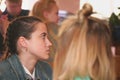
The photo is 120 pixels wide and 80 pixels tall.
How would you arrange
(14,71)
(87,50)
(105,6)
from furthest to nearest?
1. (105,6)
2. (14,71)
3. (87,50)

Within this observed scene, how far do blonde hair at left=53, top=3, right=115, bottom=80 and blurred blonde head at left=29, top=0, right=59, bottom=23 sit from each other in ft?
1.42

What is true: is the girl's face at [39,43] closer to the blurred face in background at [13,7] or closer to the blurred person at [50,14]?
the blurred person at [50,14]

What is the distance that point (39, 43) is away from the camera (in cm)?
143

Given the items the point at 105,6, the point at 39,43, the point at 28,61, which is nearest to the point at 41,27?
the point at 39,43

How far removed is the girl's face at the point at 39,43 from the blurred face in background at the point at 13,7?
14 centimetres

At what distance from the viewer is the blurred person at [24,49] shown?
54.6 inches

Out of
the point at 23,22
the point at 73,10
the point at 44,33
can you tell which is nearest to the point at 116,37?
the point at 73,10

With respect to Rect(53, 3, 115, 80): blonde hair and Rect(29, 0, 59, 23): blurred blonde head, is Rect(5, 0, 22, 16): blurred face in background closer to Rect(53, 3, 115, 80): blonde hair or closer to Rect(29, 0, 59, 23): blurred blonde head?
Rect(29, 0, 59, 23): blurred blonde head

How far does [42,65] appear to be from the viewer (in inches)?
58.6

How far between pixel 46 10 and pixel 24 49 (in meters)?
0.25

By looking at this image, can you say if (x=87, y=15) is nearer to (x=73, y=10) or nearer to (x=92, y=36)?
(x=92, y=36)

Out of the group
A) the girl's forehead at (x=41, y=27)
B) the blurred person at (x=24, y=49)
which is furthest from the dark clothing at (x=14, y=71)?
the girl's forehead at (x=41, y=27)

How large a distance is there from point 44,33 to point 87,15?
40 centimetres

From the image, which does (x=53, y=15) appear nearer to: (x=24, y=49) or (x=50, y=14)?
(x=50, y=14)
